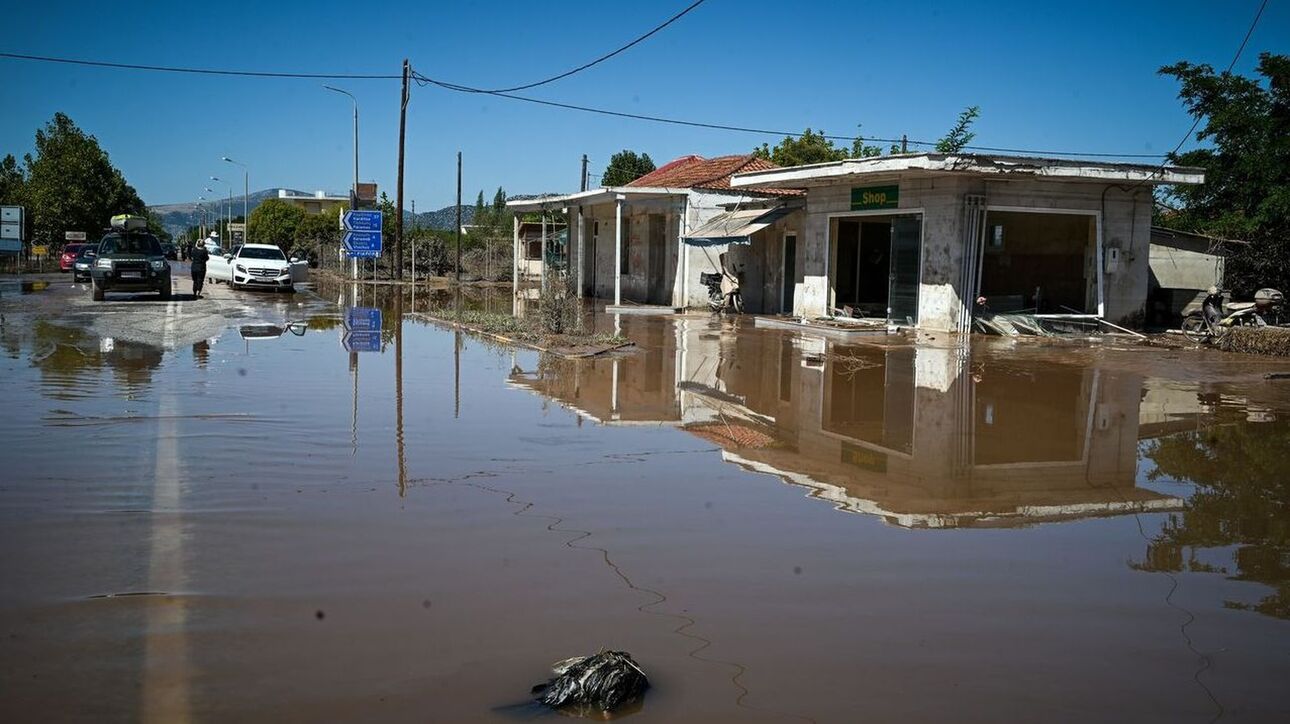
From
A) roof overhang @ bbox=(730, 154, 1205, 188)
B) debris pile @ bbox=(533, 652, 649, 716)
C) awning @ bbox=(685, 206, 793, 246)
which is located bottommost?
debris pile @ bbox=(533, 652, 649, 716)

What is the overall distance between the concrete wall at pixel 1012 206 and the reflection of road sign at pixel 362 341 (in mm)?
12045

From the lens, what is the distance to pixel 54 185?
6038 centimetres

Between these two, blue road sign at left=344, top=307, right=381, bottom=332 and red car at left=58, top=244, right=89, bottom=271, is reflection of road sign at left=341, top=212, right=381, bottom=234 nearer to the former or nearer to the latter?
blue road sign at left=344, top=307, right=381, bottom=332

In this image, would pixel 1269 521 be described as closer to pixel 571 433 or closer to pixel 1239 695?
pixel 1239 695

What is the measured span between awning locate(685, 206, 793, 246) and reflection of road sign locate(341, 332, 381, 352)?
10123 millimetres

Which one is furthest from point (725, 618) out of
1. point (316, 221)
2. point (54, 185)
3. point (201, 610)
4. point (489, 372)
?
point (316, 221)

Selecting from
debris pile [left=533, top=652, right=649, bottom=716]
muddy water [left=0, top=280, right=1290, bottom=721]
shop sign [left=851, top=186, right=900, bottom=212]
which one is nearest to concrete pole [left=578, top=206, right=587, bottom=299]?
shop sign [left=851, top=186, right=900, bottom=212]

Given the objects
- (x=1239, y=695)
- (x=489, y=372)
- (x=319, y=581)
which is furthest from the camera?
(x=489, y=372)

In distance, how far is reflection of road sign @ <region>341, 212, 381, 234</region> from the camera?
32219 millimetres

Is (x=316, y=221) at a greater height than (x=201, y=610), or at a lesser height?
greater

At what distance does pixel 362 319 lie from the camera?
24.6 meters

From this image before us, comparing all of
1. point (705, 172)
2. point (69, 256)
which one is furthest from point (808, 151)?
point (69, 256)

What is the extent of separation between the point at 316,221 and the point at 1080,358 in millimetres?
67929

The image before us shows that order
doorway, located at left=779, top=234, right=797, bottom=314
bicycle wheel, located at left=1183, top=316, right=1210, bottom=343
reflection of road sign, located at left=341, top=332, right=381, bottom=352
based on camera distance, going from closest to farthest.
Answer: reflection of road sign, located at left=341, top=332, right=381, bottom=352
bicycle wheel, located at left=1183, top=316, right=1210, bottom=343
doorway, located at left=779, top=234, right=797, bottom=314
